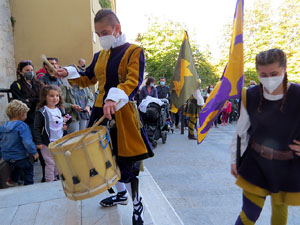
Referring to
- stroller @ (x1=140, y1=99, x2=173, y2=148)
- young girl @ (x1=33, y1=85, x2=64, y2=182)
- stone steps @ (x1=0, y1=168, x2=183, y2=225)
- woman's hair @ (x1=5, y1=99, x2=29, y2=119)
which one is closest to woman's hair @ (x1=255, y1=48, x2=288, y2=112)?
stone steps @ (x1=0, y1=168, x2=183, y2=225)

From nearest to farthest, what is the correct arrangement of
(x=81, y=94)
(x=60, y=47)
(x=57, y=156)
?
1. (x=57, y=156)
2. (x=81, y=94)
3. (x=60, y=47)

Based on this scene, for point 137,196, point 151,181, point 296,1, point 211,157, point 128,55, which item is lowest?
point 211,157

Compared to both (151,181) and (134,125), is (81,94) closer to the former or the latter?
(151,181)

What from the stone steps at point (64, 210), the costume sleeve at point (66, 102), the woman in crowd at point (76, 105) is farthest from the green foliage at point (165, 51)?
the stone steps at point (64, 210)

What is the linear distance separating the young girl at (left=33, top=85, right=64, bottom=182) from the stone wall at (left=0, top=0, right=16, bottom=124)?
2578 millimetres

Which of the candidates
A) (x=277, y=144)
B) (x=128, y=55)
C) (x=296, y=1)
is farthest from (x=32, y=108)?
(x=296, y=1)

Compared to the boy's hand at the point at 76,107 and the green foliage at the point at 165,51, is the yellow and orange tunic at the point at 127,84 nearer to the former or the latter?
the boy's hand at the point at 76,107

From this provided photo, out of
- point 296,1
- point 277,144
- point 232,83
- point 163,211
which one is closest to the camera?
point 277,144

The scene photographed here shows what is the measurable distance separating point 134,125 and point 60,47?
5.76m

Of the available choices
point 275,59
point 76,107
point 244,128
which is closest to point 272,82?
point 275,59

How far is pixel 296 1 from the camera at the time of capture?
51.7 feet

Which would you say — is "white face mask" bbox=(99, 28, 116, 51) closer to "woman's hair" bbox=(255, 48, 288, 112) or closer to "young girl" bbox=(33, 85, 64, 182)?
"woman's hair" bbox=(255, 48, 288, 112)

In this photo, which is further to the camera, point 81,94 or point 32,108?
point 81,94

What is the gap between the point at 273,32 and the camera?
1709 cm
